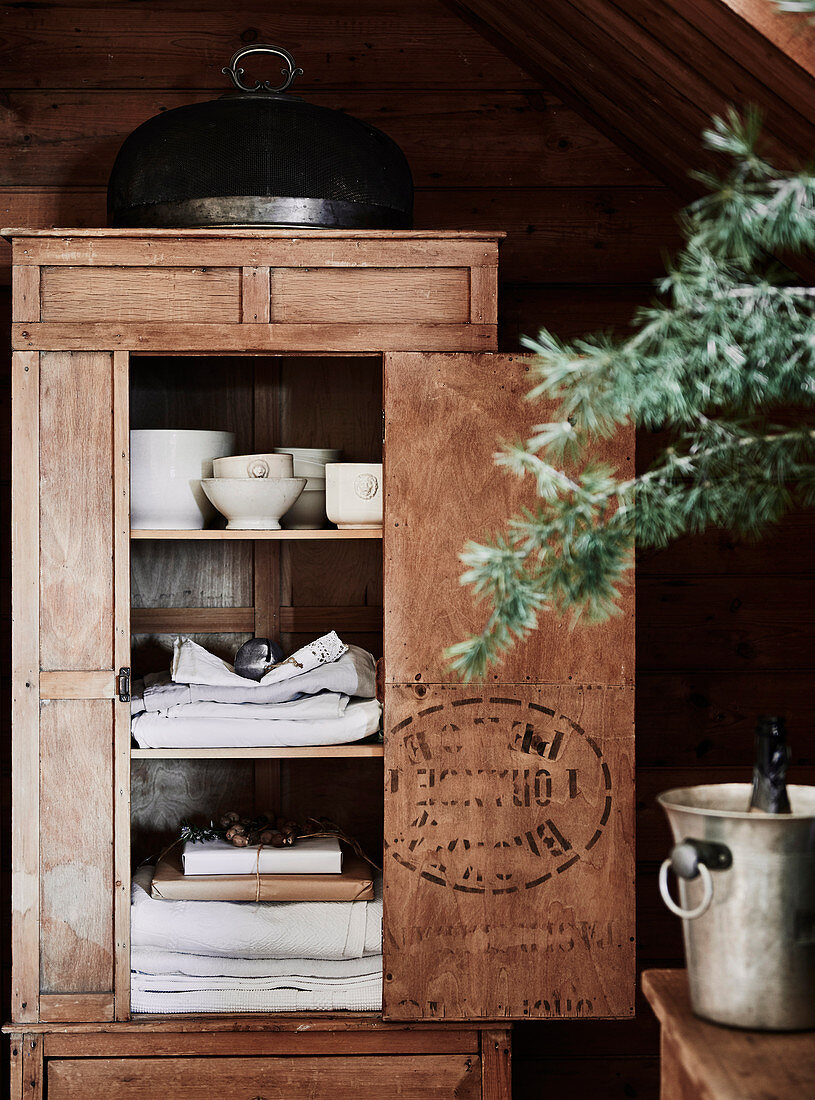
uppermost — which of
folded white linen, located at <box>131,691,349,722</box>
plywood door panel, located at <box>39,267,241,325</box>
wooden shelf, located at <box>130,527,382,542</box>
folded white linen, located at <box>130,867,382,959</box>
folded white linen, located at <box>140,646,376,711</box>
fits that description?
plywood door panel, located at <box>39,267,241,325</box>

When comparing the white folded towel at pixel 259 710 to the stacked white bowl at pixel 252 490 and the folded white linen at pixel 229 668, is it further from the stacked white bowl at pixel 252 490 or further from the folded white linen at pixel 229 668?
the stacked white bowl at pixel 252 490

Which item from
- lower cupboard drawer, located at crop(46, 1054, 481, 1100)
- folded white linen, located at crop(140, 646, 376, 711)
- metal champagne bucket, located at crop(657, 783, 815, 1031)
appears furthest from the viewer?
folded white linen, located at crop(140, 646, 376, 711)

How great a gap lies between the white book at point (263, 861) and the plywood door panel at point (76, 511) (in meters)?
0.41

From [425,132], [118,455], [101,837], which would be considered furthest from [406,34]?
[101,837]

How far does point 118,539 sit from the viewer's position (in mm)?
1870

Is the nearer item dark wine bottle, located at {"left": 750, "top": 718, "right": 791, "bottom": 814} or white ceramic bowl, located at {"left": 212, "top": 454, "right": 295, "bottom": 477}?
dark wine bottle, located at {"left": 750, "top": 718, "right": 791, "bottom": 814}

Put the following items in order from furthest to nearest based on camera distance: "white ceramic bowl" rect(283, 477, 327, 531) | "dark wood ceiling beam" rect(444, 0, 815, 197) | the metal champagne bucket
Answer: "white ceramic bowl" rect(283, 477, 327, 531) < "dark wood ceiling beam" rect(444, 0, 815, 197) < the metal champagne bucket

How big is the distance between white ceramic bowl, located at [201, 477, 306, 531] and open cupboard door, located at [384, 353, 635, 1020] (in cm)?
24

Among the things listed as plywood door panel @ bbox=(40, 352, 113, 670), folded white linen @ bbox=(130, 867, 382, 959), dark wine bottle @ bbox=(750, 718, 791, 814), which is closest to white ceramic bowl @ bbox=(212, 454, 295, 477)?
plywood door panel @ bbox=(40, 352, 113, 670)

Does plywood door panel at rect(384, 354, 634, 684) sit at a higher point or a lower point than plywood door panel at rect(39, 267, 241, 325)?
lower

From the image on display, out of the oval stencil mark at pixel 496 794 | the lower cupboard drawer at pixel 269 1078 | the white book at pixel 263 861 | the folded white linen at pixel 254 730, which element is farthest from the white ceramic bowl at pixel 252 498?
the lower cupboard drawer at pixel 269 1078

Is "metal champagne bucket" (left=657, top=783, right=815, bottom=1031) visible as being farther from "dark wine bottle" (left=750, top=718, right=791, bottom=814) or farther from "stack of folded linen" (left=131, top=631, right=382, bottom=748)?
"stack of folded linen" (left=131, top=631, right=382, bottom=748)

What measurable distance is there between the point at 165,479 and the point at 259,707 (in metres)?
0.46

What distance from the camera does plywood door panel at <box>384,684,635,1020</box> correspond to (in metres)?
1.85
